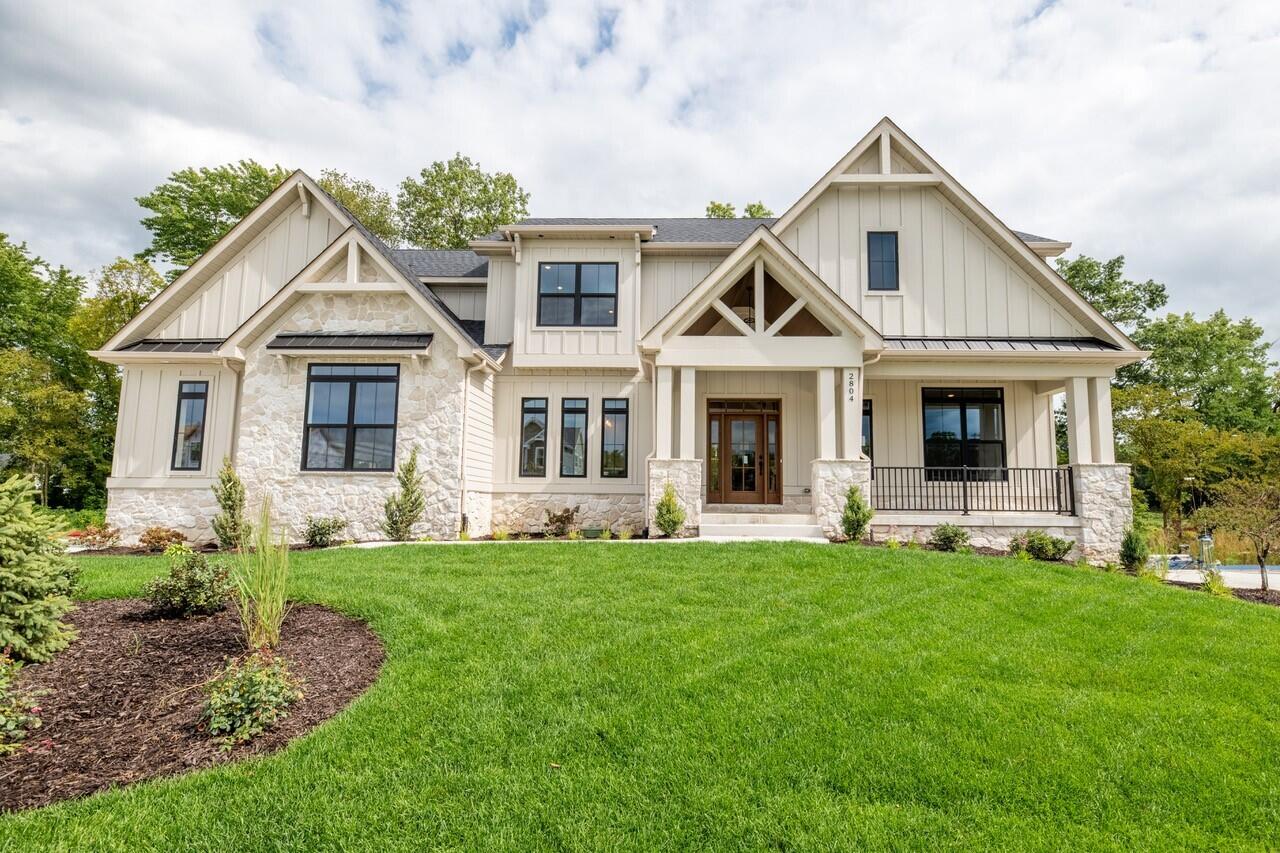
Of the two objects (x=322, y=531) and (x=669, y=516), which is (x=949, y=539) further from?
(x=322, y=531)

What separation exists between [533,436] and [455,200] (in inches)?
732

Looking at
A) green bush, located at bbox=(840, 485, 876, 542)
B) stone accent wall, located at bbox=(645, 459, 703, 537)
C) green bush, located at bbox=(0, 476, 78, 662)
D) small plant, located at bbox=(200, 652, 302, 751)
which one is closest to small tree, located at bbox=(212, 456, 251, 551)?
green bush, located at bbox=(0, 476, 78, 662)

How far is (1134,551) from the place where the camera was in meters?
10.5

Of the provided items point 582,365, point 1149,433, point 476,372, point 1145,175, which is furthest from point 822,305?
point 1149,433

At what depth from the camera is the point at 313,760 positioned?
3490 millimetres

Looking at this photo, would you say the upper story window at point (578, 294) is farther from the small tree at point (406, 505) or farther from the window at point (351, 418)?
the small tree at point (406, 505)

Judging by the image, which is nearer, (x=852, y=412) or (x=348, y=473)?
(x=852, y=412)

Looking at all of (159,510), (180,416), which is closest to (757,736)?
(159,510)

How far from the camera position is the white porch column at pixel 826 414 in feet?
37.4

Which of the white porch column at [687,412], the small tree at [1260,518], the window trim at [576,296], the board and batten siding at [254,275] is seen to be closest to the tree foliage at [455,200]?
the board and batten siding at [254,275]

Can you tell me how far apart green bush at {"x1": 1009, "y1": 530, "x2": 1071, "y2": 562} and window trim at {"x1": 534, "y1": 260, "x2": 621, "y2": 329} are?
8.68 metres

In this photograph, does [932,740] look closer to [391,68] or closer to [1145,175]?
[391,68]

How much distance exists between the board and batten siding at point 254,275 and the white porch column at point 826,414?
35.4 feet

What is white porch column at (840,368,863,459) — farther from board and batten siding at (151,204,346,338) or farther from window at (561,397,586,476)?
board and batten siding at (151,204,346,338)
